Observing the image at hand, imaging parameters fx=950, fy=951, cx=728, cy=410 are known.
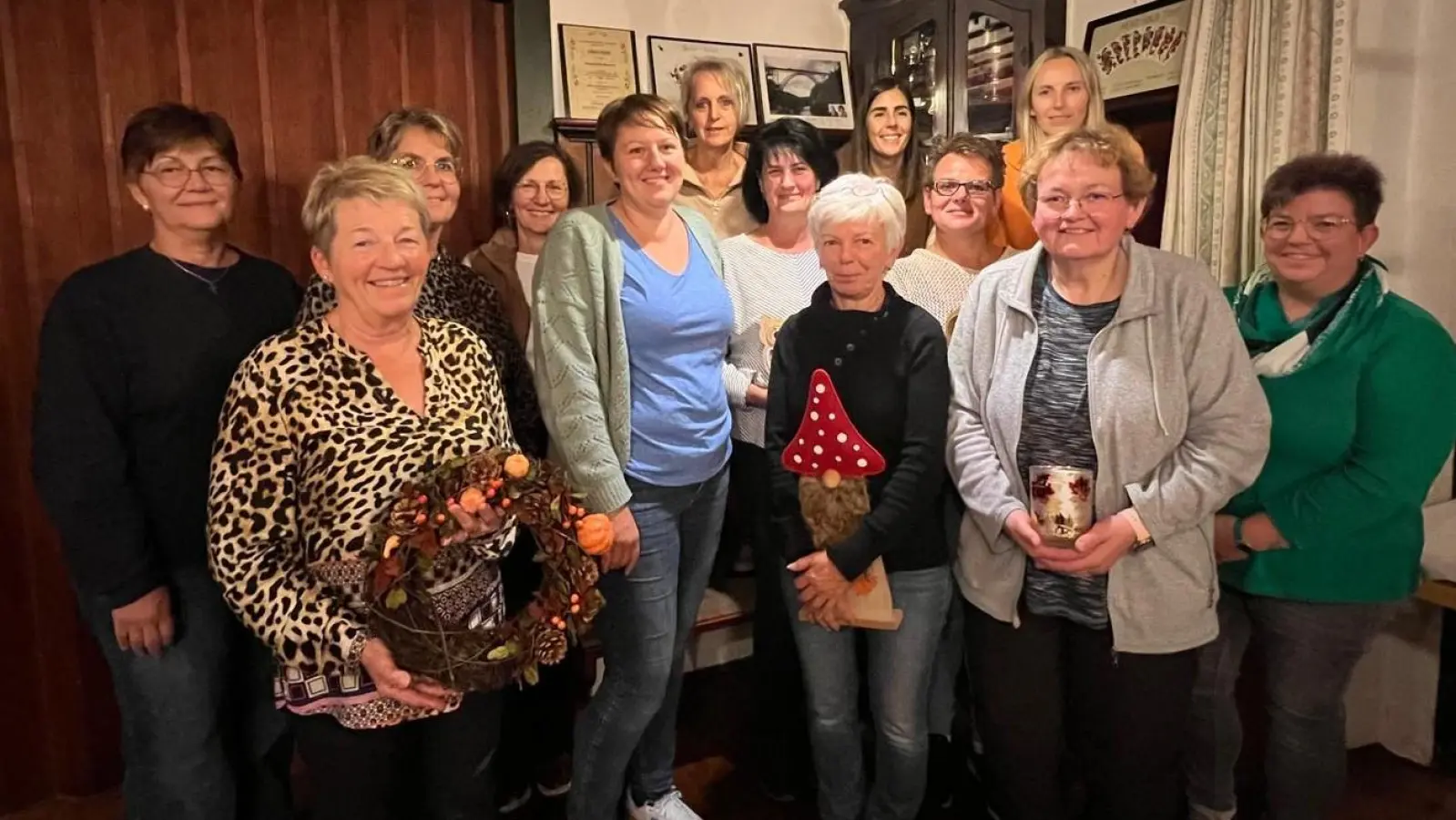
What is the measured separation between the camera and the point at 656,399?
1834 mm

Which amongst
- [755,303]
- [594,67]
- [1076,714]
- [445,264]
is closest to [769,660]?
[1076,714]

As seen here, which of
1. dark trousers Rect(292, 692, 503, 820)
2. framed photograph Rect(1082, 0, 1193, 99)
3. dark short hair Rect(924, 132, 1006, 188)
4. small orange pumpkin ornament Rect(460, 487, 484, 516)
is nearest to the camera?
small orange pumpkin ornament Rect(460, 487, 484, 516)

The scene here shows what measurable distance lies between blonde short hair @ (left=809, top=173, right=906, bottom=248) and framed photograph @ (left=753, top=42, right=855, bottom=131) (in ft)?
4.55

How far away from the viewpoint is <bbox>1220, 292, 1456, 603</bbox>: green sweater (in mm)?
1693

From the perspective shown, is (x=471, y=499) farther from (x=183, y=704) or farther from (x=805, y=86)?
(x=805, y=86)

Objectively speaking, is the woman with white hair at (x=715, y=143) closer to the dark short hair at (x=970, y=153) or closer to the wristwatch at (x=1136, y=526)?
the dark short hair at (x=970, y=153)

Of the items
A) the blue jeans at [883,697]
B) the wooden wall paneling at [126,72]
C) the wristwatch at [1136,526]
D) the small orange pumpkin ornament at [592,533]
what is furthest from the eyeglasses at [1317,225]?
the wooden wall paneling at [126,72]

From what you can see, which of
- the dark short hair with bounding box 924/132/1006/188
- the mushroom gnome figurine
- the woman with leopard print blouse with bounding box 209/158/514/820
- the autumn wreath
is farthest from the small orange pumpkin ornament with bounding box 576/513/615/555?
the dark short hair with bounding box 924/132/1006/188

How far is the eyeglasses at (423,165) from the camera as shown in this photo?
191cm

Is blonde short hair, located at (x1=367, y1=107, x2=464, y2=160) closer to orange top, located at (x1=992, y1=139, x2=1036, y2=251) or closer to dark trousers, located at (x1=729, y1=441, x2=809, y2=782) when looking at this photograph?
dark trousers, located at (x1=729, y1=441, x2=809, y2=782)

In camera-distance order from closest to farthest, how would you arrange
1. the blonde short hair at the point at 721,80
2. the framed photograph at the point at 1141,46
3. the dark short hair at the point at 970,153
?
the dark short hair at the point at 970,153, the blonde short hair at the point at 721,80, the framed photograph at the point at 1141,46

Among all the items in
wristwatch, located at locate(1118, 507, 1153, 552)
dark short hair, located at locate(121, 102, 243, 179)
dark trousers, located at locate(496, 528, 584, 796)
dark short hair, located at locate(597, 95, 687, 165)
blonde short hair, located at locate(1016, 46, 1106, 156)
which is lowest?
dark trousers, located at locate(496, 528, 584, 796)

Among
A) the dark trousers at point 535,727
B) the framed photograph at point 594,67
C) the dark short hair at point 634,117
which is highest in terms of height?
the framed photograph at point 594,67

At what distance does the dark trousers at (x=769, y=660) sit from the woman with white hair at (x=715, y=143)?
2.03ft
